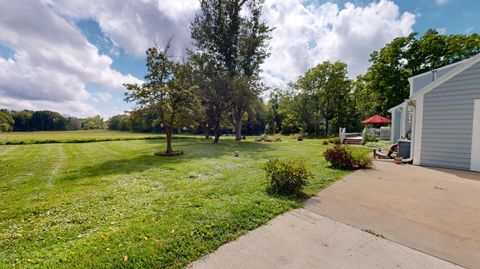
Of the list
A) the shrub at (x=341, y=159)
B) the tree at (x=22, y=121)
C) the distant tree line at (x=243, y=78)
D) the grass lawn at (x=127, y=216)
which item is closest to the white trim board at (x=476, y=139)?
the shrub at (x=341, y=159)

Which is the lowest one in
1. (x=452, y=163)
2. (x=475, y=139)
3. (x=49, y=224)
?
(x=49, y=224)

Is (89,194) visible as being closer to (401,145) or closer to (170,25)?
(170,25)

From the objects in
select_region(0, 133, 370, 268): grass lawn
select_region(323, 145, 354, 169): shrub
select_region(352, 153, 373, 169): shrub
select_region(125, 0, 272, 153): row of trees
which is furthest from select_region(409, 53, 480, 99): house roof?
select_region(125, 0, 272, 153): row of trees

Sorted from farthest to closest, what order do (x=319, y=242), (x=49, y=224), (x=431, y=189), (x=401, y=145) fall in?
(x=401, y=145)
(x=431, y=189)
(x=49, y=224)
(x=319, y=242)

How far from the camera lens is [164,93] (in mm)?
9664

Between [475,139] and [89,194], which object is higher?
[475,139]

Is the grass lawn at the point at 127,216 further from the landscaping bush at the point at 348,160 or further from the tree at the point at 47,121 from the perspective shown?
the tree at the point at 47,121

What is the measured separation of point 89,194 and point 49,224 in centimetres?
135

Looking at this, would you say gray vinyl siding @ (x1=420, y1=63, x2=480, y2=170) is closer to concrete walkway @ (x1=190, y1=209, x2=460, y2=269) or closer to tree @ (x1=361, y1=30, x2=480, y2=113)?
concrete walkway @ (x1=190, y1=209, x2=460, y2=269)

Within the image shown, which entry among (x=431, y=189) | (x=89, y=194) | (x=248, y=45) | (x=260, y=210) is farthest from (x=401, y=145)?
(x=248, y=45)

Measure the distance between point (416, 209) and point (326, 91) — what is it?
90.9 feet

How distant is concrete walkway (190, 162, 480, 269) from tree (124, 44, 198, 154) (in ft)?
26.3

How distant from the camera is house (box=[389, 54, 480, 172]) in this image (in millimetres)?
6074

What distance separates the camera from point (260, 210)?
3.29 meters
